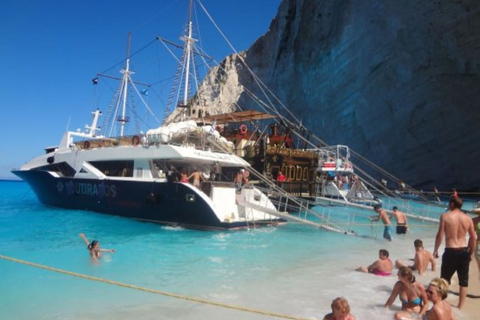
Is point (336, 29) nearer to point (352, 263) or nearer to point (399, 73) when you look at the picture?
point (399, 73)

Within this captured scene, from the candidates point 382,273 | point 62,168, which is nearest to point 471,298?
point 382,273

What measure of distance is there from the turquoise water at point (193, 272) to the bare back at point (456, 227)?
1494 millimetres

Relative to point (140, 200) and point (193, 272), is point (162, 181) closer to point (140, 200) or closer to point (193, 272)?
point (140, 200)

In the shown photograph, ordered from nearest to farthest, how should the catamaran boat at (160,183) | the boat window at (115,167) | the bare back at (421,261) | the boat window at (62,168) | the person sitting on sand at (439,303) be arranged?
the person sitting on sand at (439,303) < the bare back at (421,261) < the catamaran boat at (160,183) < the boat window at (115,167) < the boat window at (62,168)

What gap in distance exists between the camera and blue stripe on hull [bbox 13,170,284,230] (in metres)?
13.7

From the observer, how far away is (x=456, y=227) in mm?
5707

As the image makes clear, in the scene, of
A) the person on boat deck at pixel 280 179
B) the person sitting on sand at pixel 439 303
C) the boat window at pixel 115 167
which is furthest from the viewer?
the person on boat deck at pixel 280 179

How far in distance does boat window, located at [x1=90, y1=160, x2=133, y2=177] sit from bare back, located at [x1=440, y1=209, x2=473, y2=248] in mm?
13478

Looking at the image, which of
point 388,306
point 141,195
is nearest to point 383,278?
point 388,306

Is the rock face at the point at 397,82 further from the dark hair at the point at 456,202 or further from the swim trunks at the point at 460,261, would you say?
the swim trunks at the point at 460,261

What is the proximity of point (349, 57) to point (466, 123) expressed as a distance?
1331cm

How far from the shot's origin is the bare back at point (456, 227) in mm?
5676

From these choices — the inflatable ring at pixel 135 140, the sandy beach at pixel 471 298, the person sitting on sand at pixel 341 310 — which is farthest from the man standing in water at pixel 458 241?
the inflatable ring at pixel 135 140

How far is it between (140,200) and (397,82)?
2872 cm
